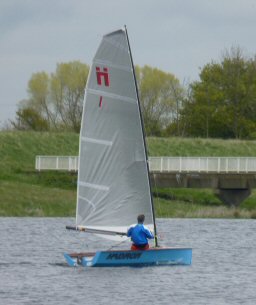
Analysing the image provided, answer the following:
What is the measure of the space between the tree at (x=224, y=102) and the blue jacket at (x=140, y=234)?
86189 mm

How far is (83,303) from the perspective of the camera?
35125mm

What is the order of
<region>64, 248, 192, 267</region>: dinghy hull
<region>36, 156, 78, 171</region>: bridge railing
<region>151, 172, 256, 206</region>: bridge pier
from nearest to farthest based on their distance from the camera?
<region>64, 248, 192, 267</region>: dinghy hull
<region>151, 172, 256, 206</region>: bridge pier
<region>36, 156, 78, 171</region>: bridge railing

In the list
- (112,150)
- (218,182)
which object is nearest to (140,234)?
(112,150)

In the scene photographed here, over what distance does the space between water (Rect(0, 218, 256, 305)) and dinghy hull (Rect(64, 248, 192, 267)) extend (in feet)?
1.09

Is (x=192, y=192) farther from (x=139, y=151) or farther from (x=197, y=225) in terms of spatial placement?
(x=139, y=151)

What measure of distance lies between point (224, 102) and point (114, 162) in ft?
290

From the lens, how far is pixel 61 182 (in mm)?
88875

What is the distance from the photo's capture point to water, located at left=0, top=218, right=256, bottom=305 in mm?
36406

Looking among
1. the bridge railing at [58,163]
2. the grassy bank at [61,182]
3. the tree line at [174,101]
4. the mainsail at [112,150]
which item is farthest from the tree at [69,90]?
the mainsail at [112,150]

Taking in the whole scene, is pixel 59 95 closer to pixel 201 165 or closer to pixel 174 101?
pixel 174 101

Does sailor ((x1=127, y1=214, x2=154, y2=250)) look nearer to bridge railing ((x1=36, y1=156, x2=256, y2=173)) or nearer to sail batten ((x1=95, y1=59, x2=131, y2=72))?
sail batten ((x1=95, y1=59, x2=131, y2=72))

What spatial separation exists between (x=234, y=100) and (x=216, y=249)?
77.5 m

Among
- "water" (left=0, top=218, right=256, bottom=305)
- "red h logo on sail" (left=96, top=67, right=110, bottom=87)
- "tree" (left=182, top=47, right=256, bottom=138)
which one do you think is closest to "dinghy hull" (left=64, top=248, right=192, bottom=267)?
"water" (left=0, top=218, right=256, bottom=305)

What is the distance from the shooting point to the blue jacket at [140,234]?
4044cm
